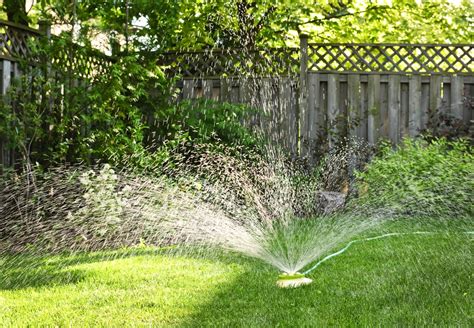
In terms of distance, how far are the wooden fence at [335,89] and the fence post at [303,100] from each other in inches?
0.6

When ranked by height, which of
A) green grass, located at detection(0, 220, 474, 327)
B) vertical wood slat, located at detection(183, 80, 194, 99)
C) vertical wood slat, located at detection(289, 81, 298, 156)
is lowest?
green grass, located at detection(0, 220, 474, 327)

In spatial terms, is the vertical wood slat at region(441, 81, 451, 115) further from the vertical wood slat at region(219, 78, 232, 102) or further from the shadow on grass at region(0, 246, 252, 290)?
the shadow on grass at region(0, 246, 252, 290)

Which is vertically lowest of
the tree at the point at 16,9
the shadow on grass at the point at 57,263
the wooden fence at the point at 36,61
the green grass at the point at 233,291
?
the shadow on grass at the point at 57,263

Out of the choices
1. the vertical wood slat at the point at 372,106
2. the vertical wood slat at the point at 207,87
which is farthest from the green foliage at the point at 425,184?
the vertical wood slat at the point at 207,87

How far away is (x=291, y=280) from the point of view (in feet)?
13.7

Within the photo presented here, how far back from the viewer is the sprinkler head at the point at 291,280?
4176 millimetres

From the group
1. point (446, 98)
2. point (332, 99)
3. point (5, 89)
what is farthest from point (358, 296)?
point (446, 98)

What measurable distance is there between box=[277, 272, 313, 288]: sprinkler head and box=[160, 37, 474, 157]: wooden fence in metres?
4.94

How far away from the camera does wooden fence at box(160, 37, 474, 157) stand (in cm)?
910

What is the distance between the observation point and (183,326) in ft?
11.2

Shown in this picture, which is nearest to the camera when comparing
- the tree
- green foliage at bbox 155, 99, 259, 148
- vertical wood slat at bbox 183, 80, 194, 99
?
the tree

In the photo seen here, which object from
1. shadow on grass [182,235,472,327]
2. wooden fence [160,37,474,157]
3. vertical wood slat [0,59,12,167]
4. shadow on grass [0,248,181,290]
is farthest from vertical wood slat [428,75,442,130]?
vertical wood slat [0,59,12,167]

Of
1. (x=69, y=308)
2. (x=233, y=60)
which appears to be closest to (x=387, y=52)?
(x=233, y=60)

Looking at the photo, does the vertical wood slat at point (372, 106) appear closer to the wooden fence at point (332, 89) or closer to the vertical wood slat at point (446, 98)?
the wooden fence at point (332, 89)
